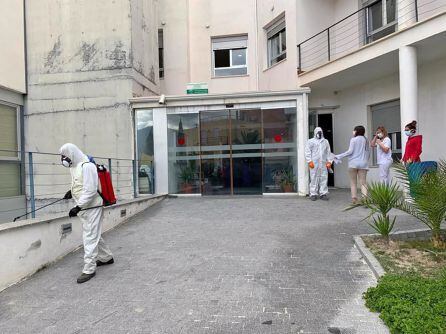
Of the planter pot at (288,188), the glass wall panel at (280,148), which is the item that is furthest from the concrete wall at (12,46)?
the planter pot at (288,188)

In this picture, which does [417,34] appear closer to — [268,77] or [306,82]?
[306,82]

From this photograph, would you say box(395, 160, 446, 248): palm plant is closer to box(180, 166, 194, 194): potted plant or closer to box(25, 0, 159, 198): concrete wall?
box(180, 166, 194, 194): potted plant

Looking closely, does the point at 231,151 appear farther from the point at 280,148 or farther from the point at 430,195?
the point at 430,195

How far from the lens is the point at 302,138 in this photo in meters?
10.8

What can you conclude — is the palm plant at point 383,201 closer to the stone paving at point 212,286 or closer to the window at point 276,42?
the stone paving at point 212,286

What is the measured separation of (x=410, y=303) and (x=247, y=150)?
7896 mm

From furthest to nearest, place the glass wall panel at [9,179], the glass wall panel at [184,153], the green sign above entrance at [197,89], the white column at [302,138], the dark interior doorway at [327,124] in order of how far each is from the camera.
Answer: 1. the dark interior doorway at [327,124]
2. the green sign above entrance at [197,89]
3. the glass wall panel at [184,153]
4. the white column at [302,138]
5. the glass wall panel at [9,179]

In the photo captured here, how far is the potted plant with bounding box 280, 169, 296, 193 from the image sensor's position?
1109 centimetres

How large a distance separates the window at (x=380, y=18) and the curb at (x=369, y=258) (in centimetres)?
783

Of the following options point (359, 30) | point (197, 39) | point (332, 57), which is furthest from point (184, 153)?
point (359, 30)

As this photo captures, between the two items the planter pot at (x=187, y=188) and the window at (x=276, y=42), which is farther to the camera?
the window at (x=276, y=42)

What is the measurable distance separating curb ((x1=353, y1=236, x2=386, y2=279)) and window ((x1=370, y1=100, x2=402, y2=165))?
6164 millimetres

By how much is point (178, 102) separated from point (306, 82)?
4220 millimetres

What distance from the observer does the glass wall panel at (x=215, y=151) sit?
37.2 feet
